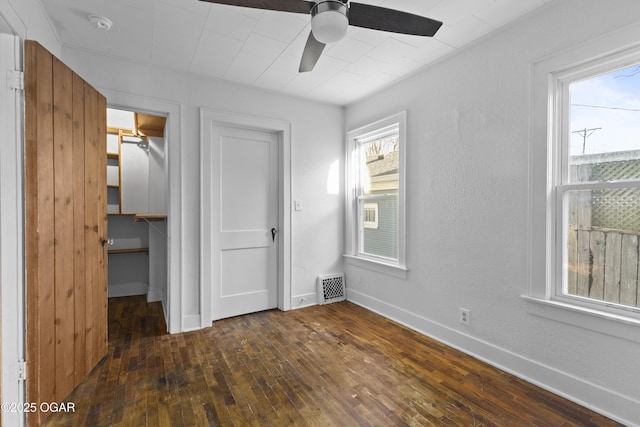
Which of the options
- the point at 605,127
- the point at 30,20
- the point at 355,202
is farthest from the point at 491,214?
the point at 30,20

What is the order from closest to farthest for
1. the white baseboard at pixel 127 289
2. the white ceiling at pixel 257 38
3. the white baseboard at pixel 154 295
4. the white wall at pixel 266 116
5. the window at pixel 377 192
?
the white ceiling at pixel 257 38, the white wall at pixel 266 116, the window at pixel 377 192, the white baseboard at pixel 154 295, the white baseboard at pixel 127 289

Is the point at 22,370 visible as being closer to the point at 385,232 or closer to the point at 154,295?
the point at 154,295

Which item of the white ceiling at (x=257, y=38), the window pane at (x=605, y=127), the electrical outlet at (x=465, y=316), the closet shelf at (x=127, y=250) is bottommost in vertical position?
the electrical outlet at (x=465, y=316)

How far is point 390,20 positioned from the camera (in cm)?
162

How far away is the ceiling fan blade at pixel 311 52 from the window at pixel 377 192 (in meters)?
1.41

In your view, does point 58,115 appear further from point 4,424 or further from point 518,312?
point 518,312

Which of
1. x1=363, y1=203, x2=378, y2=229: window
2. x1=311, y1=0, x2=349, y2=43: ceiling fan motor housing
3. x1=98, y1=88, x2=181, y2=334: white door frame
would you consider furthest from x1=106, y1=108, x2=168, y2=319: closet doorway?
x1=311, y1=0, x2=349, y2=43: ceiling fan motor housing

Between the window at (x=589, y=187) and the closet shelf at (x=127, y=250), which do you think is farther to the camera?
the closet shelf at (x=127, y=250)

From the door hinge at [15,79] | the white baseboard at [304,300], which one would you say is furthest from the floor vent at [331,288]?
the door hinge at [15,79]

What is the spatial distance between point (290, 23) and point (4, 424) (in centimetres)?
292

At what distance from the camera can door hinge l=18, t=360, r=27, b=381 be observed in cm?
165

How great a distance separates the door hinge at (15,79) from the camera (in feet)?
5.37

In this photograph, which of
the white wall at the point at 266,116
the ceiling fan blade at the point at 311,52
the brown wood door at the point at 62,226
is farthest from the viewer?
the white wall at the point at 266,116

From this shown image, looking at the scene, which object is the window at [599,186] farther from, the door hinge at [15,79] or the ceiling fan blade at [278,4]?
the door hinge at [15,79]
